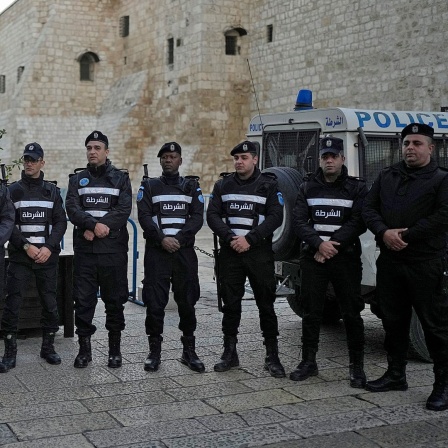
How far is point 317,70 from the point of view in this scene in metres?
19.7

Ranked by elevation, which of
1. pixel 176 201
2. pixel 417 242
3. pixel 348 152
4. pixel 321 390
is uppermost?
pixel 348 152

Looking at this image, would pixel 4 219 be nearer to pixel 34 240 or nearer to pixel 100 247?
pixel 34 240

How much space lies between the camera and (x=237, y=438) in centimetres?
459

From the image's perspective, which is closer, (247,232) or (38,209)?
(247,232)

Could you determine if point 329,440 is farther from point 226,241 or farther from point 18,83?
point 18,83

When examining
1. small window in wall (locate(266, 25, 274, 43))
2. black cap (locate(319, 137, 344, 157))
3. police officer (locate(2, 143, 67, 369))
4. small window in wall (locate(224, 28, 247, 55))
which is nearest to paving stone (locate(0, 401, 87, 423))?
police officer (locate(2, 143, 67, 369))

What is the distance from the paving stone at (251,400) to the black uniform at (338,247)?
2.05 feet

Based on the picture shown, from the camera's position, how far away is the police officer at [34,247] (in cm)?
624

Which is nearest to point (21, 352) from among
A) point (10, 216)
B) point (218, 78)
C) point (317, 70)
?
point (10, 216)

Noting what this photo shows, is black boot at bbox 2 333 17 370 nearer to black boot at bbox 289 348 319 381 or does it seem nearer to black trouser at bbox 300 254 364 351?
black boot at bbox 289 348 319 381

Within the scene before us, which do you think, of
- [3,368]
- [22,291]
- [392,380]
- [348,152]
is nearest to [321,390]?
[392,380]

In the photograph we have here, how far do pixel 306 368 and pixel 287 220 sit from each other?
127cm

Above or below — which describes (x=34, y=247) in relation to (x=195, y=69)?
below

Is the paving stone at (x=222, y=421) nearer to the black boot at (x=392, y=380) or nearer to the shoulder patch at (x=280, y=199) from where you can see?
the black boot at (x=392, y=380)
